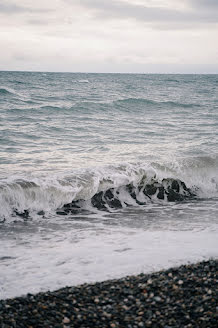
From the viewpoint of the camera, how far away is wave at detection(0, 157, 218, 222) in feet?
22.3

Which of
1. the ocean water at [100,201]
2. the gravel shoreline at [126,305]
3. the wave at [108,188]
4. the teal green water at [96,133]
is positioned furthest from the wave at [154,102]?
the gravel shoreline at [126,305]

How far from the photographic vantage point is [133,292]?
11.4ft

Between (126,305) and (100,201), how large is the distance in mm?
4203

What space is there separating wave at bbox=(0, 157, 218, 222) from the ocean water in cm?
2

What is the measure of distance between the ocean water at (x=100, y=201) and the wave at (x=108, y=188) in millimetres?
19

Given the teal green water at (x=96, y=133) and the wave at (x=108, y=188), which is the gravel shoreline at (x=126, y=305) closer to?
the wave at (x=108, y=188)

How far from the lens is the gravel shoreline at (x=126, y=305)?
3012 millimetres

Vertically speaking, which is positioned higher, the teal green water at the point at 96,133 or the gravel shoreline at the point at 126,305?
the teal green water at the point at 96,133

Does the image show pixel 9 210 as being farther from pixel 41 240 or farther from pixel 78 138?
pixel 78 138

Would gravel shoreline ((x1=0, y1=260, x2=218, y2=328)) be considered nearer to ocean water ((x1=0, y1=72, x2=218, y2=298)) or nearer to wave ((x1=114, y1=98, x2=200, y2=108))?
ocean water ((x1=0, y1=72, x2=218, y2=298))

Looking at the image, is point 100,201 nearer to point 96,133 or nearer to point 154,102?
point 96,133

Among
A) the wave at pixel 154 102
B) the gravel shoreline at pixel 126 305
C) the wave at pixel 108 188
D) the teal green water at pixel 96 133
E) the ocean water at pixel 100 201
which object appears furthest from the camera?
the wave at pixel 154 102

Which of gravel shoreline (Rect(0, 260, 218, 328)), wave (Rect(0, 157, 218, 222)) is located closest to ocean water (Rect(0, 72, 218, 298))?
wave (Rect(0, 157, 218, 222))

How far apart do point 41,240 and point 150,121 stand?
1197 centimetres
